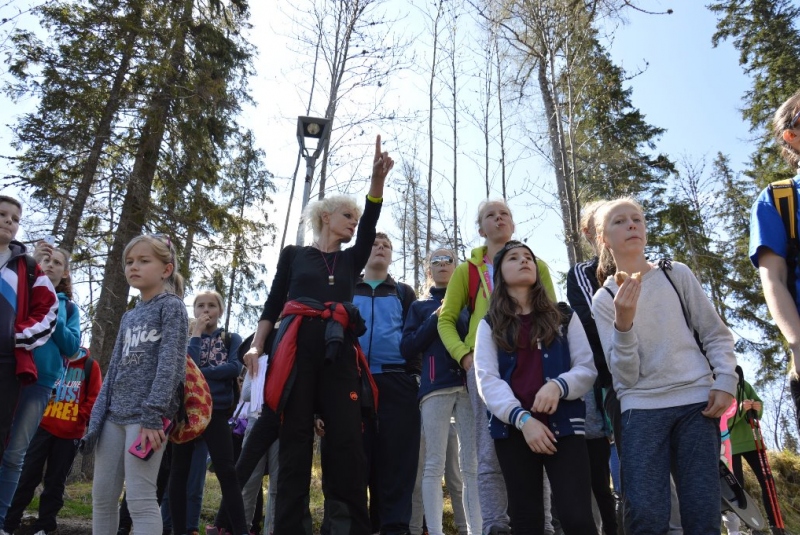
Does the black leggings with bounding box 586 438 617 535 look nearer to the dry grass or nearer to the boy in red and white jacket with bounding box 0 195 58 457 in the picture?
the dry grass

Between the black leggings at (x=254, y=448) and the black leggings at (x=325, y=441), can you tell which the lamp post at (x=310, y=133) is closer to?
the black leggings at (x=254, y=448)

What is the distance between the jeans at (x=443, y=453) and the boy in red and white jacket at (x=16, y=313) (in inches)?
113

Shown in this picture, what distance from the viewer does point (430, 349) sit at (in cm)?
518

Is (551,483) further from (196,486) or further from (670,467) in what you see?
(196,486)

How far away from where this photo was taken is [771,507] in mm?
5852

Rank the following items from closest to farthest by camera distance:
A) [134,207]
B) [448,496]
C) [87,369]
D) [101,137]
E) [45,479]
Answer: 1. [45,479]
2. [87,369]
3. [448,496]
4. [101,137]
5. [134,207]

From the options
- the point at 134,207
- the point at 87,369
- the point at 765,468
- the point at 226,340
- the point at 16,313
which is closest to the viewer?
the point at 16,313

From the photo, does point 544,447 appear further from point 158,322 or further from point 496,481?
point 158,322

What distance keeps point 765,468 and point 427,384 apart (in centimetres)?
344

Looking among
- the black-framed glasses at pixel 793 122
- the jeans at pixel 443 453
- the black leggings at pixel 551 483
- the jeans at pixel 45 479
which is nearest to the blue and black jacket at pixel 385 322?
the jeans at pixel 443 453

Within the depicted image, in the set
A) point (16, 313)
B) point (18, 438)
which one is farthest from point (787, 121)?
point (18, 438)

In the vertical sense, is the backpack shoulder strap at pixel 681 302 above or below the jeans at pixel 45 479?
above

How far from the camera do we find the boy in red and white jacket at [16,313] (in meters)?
4.17

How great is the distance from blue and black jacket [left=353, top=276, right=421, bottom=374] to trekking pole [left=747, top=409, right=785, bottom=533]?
11.2 feet
